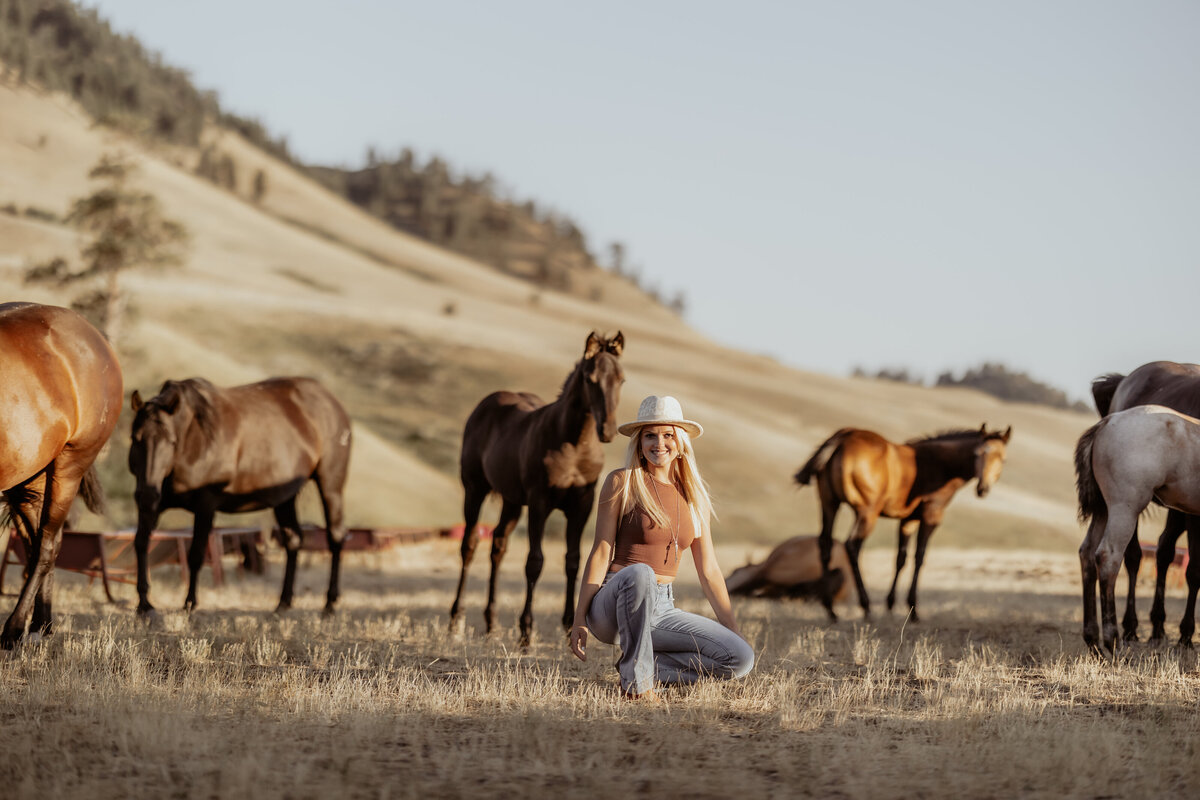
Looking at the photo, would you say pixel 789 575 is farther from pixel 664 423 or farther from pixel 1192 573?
pixel 664 423

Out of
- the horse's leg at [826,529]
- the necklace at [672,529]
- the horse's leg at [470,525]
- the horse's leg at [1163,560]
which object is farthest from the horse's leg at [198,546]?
the horse's leg at [1163,560]

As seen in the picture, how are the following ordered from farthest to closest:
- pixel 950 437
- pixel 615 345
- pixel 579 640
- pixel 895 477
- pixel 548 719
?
1. pixel 950 437
2. pixel 895 477
3. pixel 615 345
4. pixel 579 640
5. pixel 548 719

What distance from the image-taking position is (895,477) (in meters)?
14.6

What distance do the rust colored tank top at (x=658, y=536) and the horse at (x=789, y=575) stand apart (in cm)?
884

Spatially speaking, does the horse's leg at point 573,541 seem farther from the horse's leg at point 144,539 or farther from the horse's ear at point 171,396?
the horse's ear at point 171,396

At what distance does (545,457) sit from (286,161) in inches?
6505

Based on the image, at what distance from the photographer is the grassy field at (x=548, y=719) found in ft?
16.9

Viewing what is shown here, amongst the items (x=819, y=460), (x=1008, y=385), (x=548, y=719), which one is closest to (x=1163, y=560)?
(x=819, y=460)

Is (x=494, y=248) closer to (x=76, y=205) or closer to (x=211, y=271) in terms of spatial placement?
(x=211, y=271)

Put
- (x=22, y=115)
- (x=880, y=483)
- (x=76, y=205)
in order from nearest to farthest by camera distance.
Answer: (x=880, y=483) < (x=76, y=205) < (x=22, y=115)

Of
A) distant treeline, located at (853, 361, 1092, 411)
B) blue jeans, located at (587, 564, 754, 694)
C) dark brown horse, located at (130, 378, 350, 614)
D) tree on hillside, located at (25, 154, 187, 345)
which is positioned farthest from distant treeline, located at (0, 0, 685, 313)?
blue jeans, located at (587, 564, 754, 694)

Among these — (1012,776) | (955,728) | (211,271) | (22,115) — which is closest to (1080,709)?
(955,728)

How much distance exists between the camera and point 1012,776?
5.34 metres

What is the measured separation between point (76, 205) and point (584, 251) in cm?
12948
